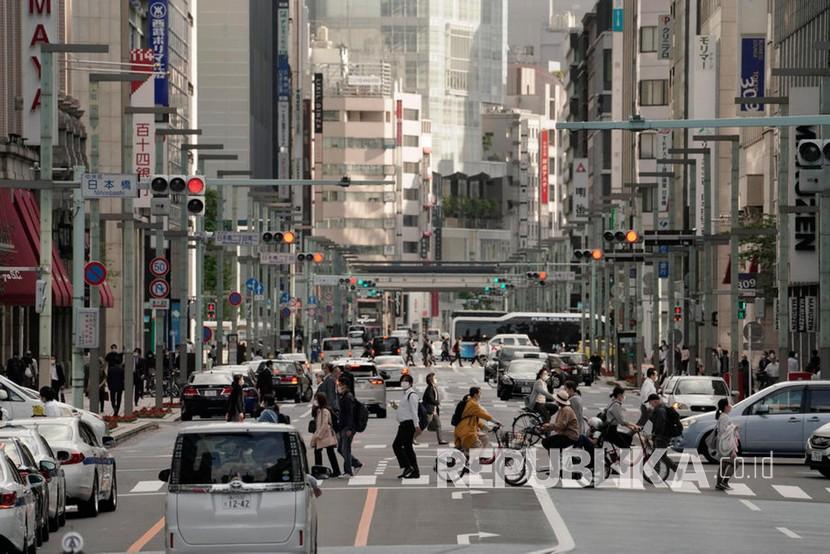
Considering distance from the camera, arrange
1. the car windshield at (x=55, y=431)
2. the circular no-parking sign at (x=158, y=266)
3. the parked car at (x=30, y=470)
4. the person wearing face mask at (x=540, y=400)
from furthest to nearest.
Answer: the circular no-parking sign at (x=158, y=266) < the person wearing face mask at (x=540, y=400) < the car windshield at (x=55, y=431) < the parked car at (x=30, y=470)

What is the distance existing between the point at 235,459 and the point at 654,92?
133915 mm

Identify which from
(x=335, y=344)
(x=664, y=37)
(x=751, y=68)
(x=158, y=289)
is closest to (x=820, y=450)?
(x=158, y=289)

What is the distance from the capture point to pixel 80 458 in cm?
2680

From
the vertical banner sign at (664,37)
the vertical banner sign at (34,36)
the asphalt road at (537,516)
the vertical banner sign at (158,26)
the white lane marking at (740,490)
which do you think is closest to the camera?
the asphalt road at (537,516)

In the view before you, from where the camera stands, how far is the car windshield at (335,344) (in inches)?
4257

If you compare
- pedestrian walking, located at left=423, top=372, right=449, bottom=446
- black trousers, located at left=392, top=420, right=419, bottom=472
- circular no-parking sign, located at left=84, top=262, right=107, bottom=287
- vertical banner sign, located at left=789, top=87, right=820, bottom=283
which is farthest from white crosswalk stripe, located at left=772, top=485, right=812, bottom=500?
vertical banner sign, located at left=789, top=87, right=820, bottom=283

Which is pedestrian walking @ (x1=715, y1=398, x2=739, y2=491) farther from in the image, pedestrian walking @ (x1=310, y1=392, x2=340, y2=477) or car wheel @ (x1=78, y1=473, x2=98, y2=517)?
car wheel @ (x1=78, y1=473, x2=98, y2=517)

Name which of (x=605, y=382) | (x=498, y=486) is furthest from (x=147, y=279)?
(x=498, y=486)

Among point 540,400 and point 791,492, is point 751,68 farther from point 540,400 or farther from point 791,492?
point 791,492

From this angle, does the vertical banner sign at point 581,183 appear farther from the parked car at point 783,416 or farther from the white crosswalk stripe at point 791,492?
the white crosswalk stripe at point 791,492

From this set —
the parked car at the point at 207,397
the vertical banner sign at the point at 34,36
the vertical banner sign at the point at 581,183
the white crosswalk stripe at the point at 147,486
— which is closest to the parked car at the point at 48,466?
the white crosswalk stripe at the point at 147,486

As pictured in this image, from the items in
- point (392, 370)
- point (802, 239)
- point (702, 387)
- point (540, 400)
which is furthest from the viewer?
point (392, 370)

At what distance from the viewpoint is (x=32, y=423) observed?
27344 mm

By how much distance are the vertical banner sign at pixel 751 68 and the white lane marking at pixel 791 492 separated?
2337 inches
